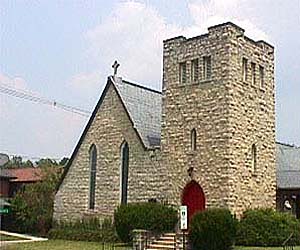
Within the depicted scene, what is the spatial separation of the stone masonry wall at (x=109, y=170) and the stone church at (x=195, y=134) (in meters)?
0.05

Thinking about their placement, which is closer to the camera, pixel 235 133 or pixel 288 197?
pixel 235 133

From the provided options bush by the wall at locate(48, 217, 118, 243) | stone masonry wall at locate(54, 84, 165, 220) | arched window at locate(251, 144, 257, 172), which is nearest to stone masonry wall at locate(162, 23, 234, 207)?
stone masonry wall at locate(54, 84, 165, 220)

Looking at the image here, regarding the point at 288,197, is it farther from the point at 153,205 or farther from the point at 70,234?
Result: the point at 70,234

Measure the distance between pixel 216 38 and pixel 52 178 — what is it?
17.7m

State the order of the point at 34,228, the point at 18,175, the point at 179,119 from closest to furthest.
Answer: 1. the point at 179,119
2. the point at 34,228
3. the point at 18,175

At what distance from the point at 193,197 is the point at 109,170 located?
248 inches

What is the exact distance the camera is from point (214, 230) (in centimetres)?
2434

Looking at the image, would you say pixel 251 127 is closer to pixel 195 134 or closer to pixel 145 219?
pixel 195 134

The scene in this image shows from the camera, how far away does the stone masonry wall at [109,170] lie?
101ft

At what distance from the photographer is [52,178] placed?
40.8 m

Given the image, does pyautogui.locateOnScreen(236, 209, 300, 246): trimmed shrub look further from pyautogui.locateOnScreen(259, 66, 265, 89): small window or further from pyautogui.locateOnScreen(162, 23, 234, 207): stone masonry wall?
pyautogui.locateOnScreen(259, 66, 265, 89): small window

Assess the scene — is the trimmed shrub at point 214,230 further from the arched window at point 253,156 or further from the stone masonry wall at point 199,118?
the arched window at point 253,156

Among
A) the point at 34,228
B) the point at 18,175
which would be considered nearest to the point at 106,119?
the point at 34,228

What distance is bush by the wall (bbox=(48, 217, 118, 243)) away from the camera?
104 feet
